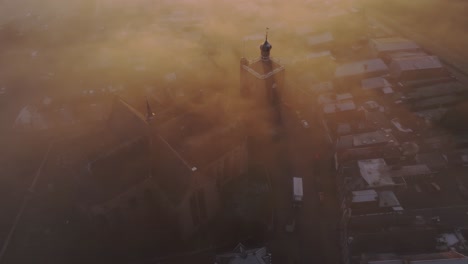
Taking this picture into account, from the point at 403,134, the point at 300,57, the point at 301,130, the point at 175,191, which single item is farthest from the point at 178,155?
the point at 300,57

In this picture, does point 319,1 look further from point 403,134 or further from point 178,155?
point 178,155

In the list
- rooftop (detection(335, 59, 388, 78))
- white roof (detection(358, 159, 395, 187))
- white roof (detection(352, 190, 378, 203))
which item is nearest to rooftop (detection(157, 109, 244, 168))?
white roof (detection(352, 190, 378, 203))

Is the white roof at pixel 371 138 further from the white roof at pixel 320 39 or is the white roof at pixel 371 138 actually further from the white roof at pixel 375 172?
the white roof at pixel 320 39

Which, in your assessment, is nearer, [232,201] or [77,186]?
[77,186]

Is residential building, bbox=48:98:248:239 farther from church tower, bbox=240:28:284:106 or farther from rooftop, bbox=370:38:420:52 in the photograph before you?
rooftop, bbox=370:38:420:52

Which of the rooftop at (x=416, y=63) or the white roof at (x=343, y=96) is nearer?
the white roof at (x=343, y=96)

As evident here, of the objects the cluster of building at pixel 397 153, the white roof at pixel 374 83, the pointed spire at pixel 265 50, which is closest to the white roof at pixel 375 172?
the cluster of building at pixel 397 153
